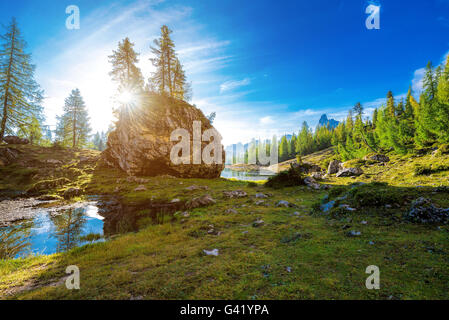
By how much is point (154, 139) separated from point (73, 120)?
1541 inches

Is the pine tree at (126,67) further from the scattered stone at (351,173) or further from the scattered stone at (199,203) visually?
the scattered stone at (351,173)

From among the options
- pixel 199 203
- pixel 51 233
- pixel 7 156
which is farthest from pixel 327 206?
pixel 7 156

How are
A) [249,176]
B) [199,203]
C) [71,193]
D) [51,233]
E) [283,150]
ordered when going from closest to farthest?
[51,233] → [199,203] → [71,193] → [249,176] → [283,150]

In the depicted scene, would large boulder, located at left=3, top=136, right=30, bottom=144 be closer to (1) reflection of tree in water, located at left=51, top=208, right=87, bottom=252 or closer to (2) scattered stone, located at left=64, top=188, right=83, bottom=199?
(2) scattered stone, located at left=64, top=188, right=83, bottom=199

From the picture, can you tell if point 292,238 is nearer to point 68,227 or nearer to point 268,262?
point 268,262

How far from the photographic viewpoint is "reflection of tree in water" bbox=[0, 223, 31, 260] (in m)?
8.71

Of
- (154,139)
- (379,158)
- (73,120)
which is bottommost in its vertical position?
(379,158)

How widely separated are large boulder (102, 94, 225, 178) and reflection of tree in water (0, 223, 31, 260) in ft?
69.6

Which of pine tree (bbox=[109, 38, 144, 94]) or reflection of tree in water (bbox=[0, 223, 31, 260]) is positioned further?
pine tree (bbox=[109, 38, 144, 94])

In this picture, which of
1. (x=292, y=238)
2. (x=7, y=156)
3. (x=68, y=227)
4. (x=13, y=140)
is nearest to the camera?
(x=292, y=238)

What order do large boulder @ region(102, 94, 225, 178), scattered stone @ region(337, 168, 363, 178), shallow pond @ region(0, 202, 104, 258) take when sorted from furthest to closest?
large boulder @ region(102, 94, 225, 178) < scattered stone @ region(337, 168, 363, 178) < shallow pond @ region(0, 202, 104, 258)

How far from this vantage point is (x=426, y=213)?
7.09 meters

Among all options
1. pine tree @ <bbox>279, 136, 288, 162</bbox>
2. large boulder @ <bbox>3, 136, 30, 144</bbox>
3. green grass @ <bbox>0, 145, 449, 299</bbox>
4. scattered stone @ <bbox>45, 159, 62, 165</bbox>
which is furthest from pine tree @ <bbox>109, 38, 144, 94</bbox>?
pine tree @ <bbox>279, 136, 288, 162</bbox>
